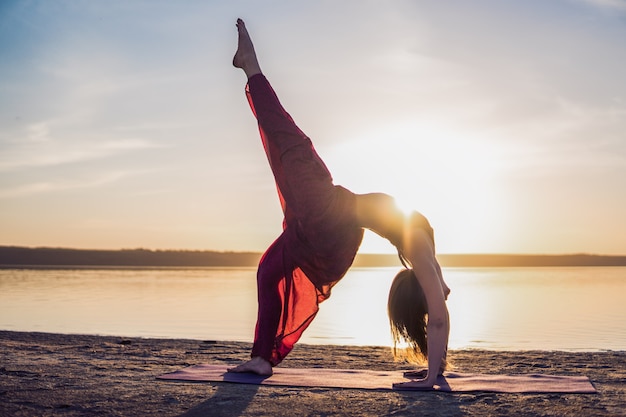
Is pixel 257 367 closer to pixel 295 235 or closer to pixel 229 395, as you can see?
pixel 229 395

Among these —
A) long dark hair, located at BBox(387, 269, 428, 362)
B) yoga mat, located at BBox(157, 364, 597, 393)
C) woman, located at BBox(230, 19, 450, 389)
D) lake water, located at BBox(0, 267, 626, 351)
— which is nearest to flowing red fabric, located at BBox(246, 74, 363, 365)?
woman, located at BBox(230, 19, 450, 389)

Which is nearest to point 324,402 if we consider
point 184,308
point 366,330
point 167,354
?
point 167,354

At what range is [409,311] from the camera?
5.19 meters

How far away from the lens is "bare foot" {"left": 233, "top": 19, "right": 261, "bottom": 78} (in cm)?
537

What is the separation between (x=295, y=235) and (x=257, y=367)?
103 cm

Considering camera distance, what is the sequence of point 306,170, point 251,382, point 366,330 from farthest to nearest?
point 366,330, point 306,170, point 251,382

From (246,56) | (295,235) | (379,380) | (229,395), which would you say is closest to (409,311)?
(379,380)

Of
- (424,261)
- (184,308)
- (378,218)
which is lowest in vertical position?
(184,308)

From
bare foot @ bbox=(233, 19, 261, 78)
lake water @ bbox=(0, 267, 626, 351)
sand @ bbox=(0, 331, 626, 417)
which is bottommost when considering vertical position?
lake water @ bbox=(0, 267, 626, 351)

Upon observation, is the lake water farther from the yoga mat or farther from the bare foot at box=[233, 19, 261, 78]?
the bare foot at box=[233, 19, 261, 78]

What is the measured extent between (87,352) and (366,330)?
6668 mm

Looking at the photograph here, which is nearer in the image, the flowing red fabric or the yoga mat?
the yoga mat

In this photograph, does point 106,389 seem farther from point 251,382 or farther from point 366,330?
point 366,330

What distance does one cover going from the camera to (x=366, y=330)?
41.8 feet
